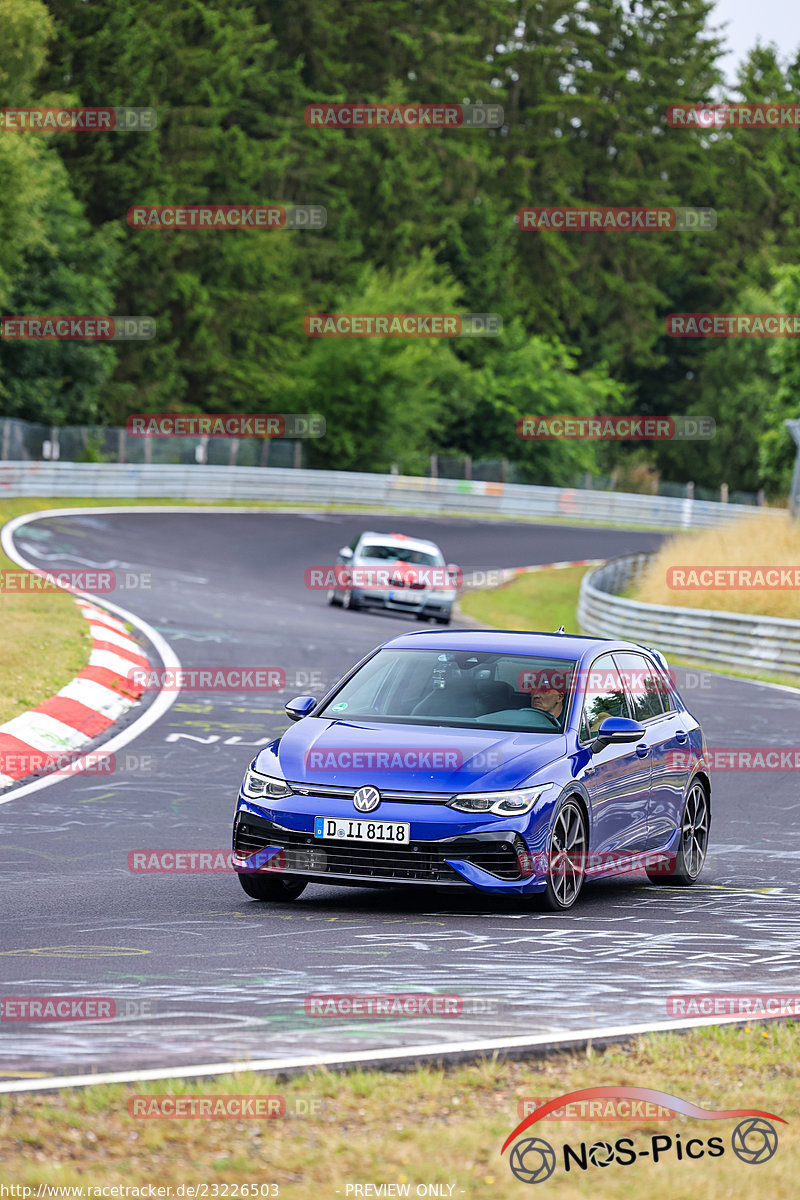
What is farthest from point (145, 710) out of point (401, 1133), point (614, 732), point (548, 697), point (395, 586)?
point (395, 586)

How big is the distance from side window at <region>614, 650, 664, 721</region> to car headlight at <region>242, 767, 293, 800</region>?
2443 millimetres

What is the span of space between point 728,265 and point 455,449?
30917 mm

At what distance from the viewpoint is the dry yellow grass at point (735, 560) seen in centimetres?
2897

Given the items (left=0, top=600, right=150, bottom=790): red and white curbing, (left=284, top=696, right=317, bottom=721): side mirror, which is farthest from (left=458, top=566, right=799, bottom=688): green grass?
(left=284, top=696, right=317, bottom=721): side mirror

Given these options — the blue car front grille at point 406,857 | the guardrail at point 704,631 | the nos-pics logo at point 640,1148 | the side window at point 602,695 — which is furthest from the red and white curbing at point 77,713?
the nos-pics logo at point 640,1148

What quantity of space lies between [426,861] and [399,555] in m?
23.2

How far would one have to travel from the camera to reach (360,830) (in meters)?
8.67

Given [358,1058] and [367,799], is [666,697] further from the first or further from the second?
[358,1058]

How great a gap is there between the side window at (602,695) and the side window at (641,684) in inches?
4.6

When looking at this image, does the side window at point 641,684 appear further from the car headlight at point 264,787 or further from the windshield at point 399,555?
the windshield at point 399,555

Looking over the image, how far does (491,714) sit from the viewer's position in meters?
9.59

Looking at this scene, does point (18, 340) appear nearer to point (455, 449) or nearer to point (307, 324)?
point (307, 324)

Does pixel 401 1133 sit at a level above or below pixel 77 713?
above

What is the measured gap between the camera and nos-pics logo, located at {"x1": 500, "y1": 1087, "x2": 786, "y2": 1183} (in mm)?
4484
